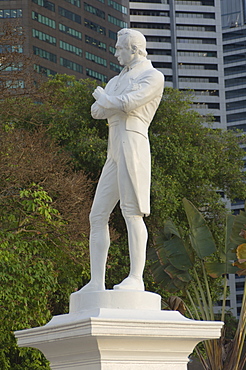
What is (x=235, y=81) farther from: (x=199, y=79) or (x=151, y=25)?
(x=151, y=25)

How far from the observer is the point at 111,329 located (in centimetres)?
562

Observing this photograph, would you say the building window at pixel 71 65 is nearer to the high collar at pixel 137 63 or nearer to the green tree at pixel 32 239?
the green tree at pixel 32 239

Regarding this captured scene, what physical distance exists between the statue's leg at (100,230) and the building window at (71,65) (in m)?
67.1

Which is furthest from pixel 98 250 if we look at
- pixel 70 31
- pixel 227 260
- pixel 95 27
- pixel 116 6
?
pixel 116 6

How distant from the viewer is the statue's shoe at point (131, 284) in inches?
245

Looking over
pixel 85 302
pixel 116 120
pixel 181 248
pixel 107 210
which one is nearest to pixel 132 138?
pixel 116 120

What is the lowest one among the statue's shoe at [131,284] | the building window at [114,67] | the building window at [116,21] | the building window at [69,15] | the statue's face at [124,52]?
the statue's shoe at [131,284]

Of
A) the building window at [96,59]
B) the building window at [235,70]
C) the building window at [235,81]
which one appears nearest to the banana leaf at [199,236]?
the building window at [96,59]

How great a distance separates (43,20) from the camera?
71.1 metres

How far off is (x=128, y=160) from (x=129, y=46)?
1.09 meters

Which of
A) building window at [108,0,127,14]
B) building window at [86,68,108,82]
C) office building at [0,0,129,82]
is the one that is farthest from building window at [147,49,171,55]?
→ building window at [86,68,108,82]

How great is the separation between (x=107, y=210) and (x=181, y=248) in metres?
9.46

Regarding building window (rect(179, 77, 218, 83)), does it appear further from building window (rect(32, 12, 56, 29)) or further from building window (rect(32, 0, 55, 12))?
building window (rect(32, 0, 55, 12))

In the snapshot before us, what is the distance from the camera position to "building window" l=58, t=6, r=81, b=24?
74.1 meters
